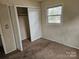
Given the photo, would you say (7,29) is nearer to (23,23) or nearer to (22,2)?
(22,2)

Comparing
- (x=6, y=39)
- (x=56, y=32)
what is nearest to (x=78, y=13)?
(x=56, y=32)

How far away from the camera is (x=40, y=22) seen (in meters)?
4.04

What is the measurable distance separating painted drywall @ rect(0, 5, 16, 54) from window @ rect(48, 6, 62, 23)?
6.85 ft

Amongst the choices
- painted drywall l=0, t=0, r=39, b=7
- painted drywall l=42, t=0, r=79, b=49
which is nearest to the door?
painted drywall l=0, t=0, r=39, b=7

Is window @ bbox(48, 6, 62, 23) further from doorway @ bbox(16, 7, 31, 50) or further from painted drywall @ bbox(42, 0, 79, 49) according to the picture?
doorway @ bbox(16, 7, 31, 50)

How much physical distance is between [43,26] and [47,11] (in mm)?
957

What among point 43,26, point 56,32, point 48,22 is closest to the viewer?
point 56,32

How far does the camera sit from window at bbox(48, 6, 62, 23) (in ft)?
10.3

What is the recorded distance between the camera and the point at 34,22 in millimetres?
3732

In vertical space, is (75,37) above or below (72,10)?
below

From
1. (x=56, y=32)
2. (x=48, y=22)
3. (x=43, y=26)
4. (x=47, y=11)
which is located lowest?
(x=56, y=32)

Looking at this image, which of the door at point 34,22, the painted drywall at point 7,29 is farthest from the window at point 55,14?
the painted drywall at point 7,29

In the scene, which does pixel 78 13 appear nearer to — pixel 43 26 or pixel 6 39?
pixel 43 26

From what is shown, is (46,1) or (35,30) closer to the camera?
(46,1)
